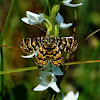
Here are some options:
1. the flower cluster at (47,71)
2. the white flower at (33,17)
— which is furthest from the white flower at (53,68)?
the white flower at (33,17)

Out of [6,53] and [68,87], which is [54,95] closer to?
[68,87]

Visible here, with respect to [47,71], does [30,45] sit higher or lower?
higher

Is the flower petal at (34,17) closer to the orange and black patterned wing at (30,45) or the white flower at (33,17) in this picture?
the white flower at (33,17)

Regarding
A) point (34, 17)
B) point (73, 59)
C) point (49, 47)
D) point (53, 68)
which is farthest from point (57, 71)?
point (73, 59)

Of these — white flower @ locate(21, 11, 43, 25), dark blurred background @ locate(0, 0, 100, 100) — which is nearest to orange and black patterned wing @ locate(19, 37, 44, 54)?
white flower @ locate(21, 11, 43, 25)

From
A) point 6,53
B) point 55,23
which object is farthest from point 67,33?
point 55,23

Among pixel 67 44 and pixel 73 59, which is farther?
pixel 73 59

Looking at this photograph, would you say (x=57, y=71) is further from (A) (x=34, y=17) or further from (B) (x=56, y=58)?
(A) (x=34, y=17)
